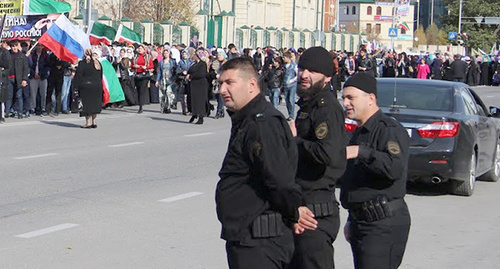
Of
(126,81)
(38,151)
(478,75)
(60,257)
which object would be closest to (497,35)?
(478,75)

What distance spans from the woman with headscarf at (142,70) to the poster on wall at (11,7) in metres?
3.73

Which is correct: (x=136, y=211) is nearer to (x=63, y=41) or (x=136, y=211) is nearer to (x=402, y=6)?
(x=63, y=41)

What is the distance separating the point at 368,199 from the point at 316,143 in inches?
18.8

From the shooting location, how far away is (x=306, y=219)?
17.7 feet

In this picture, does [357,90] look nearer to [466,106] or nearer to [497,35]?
[466,106]

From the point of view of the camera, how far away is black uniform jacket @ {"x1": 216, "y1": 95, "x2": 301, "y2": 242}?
508cm

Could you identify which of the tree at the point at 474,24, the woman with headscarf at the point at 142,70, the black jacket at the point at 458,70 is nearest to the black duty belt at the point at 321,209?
the woman with headscarf at the point at 142,70

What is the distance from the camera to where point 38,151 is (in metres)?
16.8

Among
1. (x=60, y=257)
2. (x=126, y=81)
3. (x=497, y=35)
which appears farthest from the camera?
(x=497, y=35)

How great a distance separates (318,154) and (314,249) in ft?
1.77

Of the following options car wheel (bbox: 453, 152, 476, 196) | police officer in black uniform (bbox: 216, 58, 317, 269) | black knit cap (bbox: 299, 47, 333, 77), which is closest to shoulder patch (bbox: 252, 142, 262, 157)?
police officer in black uniform (bbox: 216, 58, 317, 269)

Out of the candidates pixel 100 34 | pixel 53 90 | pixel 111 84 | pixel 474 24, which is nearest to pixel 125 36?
pixel 100 34

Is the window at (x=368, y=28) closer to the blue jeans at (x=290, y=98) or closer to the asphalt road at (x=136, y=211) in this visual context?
the blue jeans at (x=290, y=98)

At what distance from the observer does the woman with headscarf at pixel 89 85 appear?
20.9 meters
